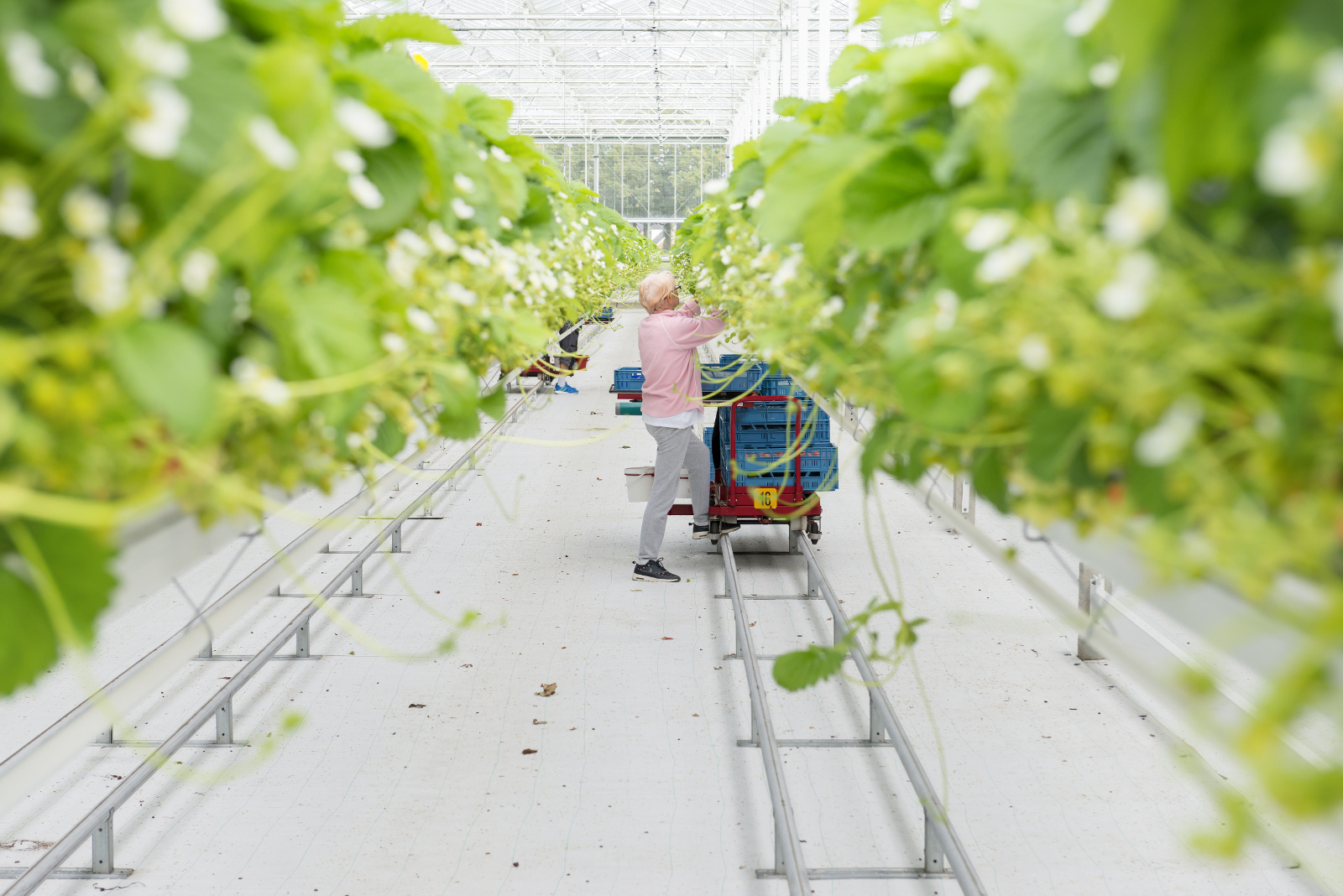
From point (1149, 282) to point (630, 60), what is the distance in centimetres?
2016

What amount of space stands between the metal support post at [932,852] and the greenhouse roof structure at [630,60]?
761cm

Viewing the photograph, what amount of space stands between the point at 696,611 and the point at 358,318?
15.2 ft

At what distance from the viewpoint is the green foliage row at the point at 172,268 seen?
0.59 m

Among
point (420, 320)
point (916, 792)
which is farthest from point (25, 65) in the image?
point (916, 792)

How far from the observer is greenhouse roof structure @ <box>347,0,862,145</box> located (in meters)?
12.6

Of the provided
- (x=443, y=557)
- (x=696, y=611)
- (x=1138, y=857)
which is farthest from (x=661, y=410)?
(x=1138, y=857)

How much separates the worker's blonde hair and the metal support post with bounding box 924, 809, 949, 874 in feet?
10.5

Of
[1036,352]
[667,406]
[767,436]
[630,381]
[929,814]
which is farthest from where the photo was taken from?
[630,381]

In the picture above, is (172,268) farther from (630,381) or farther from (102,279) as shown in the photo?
(630,381)

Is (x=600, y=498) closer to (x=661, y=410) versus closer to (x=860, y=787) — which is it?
(x=661, y=410)

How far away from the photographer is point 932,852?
10.3ft

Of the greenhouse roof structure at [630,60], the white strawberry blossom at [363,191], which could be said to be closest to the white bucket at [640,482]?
the greenhouse roof structure at [630,60]

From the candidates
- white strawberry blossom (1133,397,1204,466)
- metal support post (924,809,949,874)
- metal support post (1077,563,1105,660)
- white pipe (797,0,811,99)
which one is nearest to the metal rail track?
metal support post (924,809,949,874)

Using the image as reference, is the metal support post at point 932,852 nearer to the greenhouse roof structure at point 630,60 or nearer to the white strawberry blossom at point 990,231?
the white strawberry blossom at point 990,231
